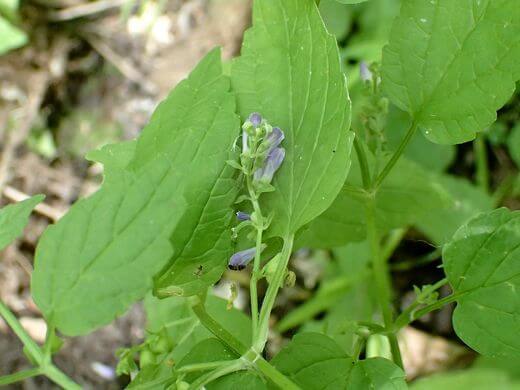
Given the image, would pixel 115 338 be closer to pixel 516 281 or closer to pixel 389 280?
pixel 389 280

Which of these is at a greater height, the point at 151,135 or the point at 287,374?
the point at 151,135

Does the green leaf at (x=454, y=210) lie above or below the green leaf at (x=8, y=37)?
below

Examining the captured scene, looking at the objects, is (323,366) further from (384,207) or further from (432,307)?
(384,207)

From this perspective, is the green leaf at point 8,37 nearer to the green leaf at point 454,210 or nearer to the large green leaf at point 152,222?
the green leaf at point 454,210

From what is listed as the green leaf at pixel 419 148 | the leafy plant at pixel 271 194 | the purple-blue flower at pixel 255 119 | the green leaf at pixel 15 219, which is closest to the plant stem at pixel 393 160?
the leafy plant at pixel 271 194

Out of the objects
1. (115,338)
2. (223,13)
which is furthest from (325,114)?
(223,13)
